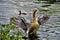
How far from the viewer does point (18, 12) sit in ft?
52.9

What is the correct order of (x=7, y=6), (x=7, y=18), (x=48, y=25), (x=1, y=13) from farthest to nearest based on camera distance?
(x=7, y=6)
(x=1, y=13)
(x=7, y=18)
(x=48, y=25)

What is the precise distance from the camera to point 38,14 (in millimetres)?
15734

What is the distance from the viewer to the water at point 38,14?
490 inches

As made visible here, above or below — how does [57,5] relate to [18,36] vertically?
below

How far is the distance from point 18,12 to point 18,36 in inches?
294

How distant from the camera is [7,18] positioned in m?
14.8

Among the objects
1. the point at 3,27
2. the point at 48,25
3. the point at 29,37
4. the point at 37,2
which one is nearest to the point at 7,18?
the point at 48,25

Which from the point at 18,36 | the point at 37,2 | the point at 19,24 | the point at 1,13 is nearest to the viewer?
the point at 18,36

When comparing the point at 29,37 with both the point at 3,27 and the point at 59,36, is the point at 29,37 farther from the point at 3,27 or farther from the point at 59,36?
the point at 3,27

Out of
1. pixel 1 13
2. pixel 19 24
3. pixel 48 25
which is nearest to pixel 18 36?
pixel 19 24

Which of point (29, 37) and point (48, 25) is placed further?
point (48, 25)

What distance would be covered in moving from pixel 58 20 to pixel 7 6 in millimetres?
4050

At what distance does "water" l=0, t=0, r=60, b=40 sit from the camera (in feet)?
40.8

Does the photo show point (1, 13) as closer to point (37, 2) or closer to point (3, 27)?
point (37, 2)
